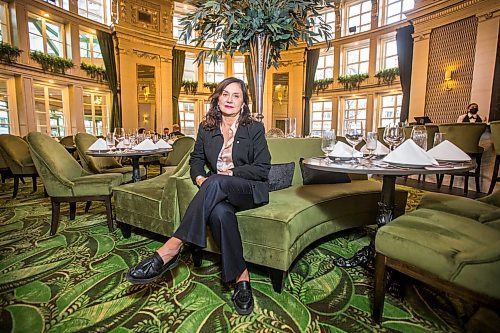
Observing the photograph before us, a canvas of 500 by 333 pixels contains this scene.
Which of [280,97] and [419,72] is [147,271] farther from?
[280,97]

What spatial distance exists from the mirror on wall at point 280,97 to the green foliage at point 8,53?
8.13 m

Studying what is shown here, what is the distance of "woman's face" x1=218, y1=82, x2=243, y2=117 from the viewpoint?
1.86m

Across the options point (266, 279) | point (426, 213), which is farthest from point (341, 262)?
point (426, 213)

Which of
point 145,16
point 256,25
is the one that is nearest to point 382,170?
point 256,25

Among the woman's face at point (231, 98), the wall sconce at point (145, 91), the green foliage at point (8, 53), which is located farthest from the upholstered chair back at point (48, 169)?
the wall sconce at point (145, 91)

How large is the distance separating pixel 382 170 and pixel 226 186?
2.78 ft

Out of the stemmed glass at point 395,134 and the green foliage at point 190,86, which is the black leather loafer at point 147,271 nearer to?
the stemmed glass at point 395,134

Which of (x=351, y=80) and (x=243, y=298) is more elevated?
(x=351, y=80)

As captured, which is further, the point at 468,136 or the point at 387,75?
the point at 387,75

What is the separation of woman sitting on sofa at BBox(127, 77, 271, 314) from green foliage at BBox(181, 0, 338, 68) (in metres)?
0.75

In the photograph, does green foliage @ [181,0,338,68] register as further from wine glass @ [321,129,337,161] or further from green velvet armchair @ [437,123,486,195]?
green velvet armchair @ [437,123,486,195]

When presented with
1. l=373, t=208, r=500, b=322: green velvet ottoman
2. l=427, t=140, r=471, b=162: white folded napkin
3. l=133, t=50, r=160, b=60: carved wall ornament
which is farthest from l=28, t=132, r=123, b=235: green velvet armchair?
l=133, t=50, r=160, b=60: carved wall ornament

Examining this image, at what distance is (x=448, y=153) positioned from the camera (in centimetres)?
183

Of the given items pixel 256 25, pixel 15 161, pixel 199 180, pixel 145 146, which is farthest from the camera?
pixel 15 161
